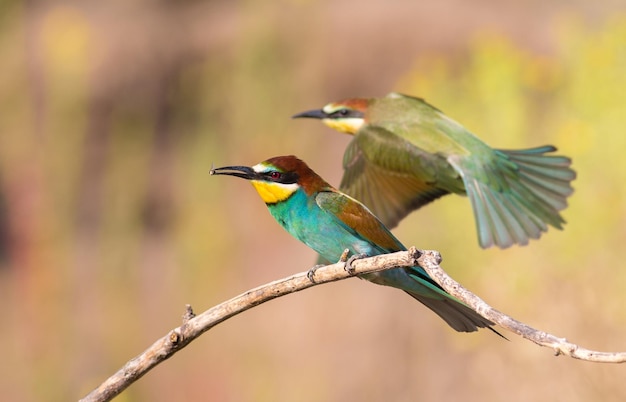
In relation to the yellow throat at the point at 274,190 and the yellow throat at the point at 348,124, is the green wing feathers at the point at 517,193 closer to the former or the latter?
the yellow throat at the point at 348,124

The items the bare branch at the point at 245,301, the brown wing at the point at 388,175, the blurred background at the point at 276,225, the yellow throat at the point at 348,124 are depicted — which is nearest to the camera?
the bare branch at the point at 245,301

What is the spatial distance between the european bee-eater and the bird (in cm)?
74

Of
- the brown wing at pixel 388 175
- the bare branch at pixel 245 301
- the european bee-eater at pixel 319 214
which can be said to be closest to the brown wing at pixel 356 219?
the european bee-eater at pixel 319 214

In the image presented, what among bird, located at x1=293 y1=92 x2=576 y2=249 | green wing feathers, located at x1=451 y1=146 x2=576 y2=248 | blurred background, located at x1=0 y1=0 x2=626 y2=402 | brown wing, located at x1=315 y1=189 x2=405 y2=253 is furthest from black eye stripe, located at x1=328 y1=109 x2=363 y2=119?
brown wing, located at x1=315 y1=189 x2=405 y2=253

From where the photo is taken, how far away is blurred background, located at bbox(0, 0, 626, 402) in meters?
3.43

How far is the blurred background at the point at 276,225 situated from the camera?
3.43 m

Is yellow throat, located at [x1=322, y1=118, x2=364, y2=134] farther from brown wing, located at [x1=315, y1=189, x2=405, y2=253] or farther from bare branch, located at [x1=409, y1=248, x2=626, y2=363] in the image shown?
bare branch, located at [x1=409, y1=248, x2=626, y2=363]

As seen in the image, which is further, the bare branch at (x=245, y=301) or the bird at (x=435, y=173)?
the bird at (x=435, y=173)

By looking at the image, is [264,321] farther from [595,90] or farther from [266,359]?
[595,90]

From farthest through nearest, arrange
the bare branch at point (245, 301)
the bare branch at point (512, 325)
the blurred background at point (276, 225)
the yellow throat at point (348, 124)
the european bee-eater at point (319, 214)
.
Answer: the blurred background at point (276, 225), the yellow throat at point (348, 124), the european bee-eater at point (319, 214), the bare branch at point (245, 301), the bare branch at point (512, 325)

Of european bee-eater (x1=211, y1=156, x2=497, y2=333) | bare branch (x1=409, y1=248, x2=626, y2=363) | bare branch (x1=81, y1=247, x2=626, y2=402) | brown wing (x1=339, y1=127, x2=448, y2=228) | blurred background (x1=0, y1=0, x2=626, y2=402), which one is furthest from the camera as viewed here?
blurred background (x1=0, y1=0, x2=626, y2=402)

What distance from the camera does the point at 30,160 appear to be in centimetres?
474

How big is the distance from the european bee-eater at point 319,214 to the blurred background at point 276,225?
137cm

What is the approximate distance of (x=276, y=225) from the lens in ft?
15.2
